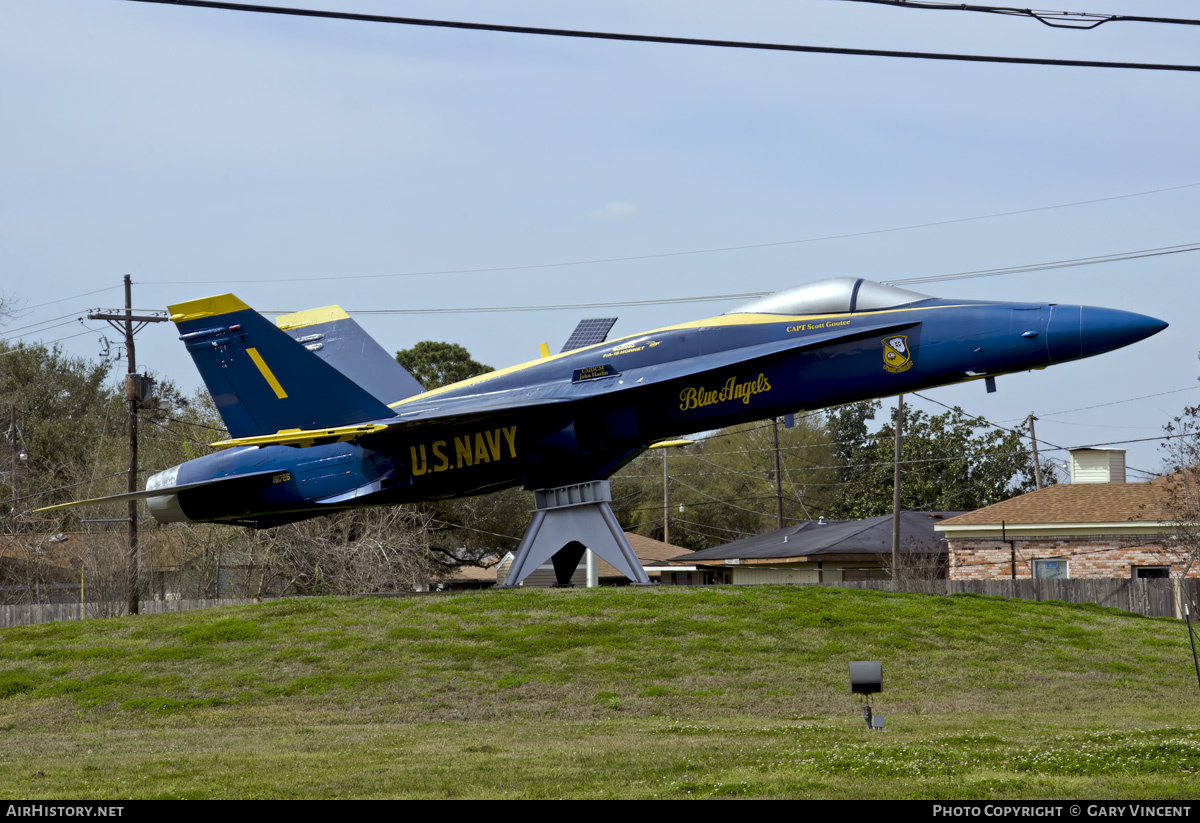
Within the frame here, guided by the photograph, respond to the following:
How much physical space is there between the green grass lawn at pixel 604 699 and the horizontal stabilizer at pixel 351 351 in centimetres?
450

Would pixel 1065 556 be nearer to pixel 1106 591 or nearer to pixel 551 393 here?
pixel 1106 591

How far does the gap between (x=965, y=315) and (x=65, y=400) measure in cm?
6429

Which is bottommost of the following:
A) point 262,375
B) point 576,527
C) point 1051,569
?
point 1051,569

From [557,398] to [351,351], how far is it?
21.5 feet

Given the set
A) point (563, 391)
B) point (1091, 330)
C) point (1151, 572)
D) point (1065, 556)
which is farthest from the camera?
point (1065, 556)

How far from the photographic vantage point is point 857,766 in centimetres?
987

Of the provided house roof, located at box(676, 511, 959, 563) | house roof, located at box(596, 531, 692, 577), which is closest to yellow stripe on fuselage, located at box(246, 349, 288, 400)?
house roof, located at box(676, 511, 959, 563)

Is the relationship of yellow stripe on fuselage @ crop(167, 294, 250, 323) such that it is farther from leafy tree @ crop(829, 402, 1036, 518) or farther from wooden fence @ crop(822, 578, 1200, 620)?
leafy tree @ crop(829, 402, 1036, 518)

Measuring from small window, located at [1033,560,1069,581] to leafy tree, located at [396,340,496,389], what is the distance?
1027 inches

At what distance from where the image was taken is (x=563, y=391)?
19547 millimetres

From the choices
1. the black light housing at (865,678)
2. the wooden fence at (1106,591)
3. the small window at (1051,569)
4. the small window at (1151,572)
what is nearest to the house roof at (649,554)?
the small window at (1051,569)

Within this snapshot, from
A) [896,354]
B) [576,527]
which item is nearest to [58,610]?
[576,527]

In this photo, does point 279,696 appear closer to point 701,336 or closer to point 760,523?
point 701,336
